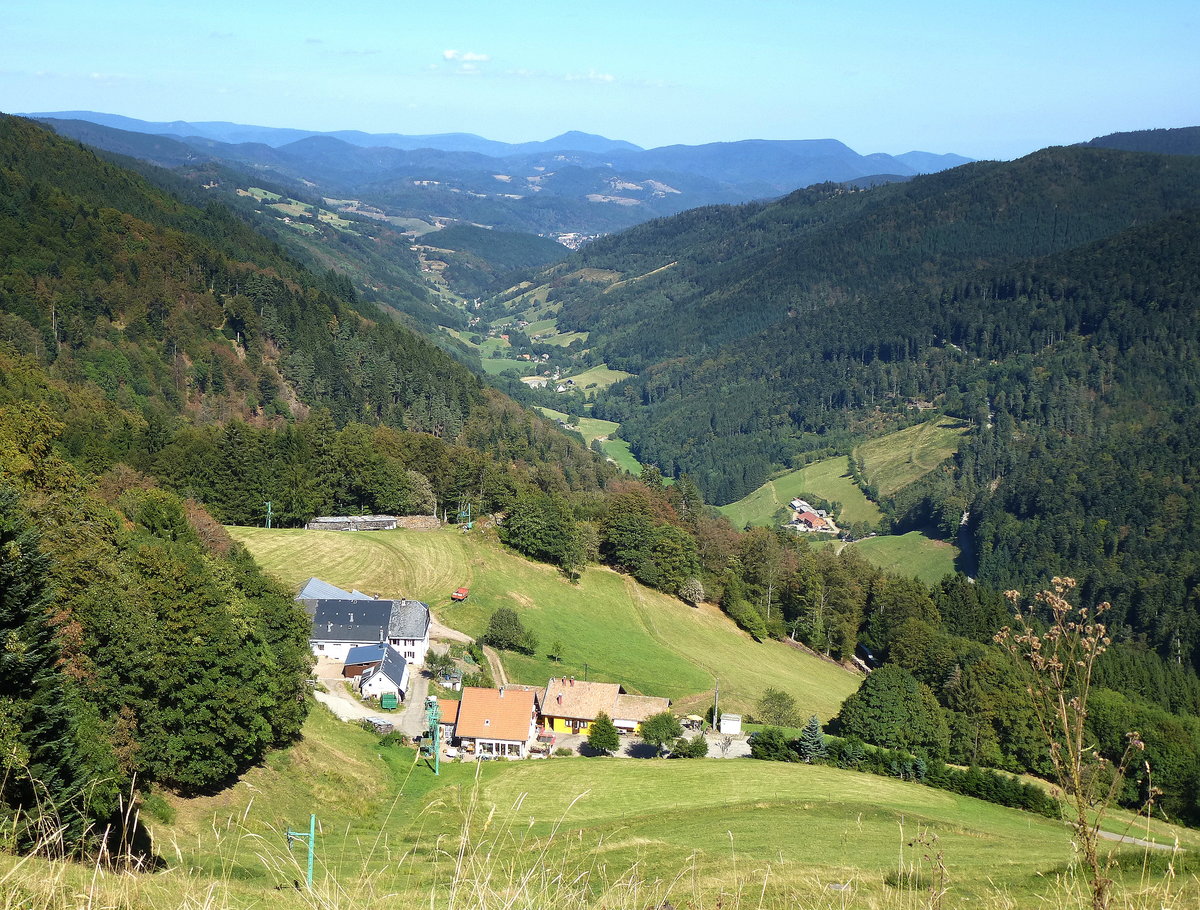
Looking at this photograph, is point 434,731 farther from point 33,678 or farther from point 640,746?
point 33,678

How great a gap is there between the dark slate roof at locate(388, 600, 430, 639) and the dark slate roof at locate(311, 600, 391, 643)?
385 mm

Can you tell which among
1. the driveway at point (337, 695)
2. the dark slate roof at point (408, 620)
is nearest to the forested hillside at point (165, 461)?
the driveway at point (337, 695)

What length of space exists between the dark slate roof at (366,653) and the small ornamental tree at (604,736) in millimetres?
12730

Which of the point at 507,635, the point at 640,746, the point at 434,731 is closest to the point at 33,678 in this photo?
the point at 434,731

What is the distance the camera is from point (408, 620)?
5328 centimetres

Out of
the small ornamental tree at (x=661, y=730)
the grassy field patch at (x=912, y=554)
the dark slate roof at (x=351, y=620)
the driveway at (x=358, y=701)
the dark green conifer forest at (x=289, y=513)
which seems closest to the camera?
the dark green conifer forest at (x=289, y=513)

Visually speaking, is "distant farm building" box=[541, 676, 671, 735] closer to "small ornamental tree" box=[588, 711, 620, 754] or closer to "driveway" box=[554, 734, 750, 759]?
"driveway" box=[554, 734, 750, 759]

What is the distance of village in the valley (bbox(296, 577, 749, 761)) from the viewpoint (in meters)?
44.5

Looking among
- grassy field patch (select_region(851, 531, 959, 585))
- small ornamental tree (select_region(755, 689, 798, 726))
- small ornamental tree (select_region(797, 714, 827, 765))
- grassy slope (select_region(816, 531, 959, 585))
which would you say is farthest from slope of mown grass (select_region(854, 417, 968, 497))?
small ornamental tree (select_region(797, 714, 827, 765))

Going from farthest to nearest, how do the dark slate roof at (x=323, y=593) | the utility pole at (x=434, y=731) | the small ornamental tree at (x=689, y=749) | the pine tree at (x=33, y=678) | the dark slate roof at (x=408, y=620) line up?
1. the dark slate roof at (x=323, y=593)
2. the dark slate roof at (x=408, y=620)
3. the small ornamental tree at (x=689, y=749)
4. the utility pole at (x=434, y=731)
5. the pine tree at (x=33, y=678)

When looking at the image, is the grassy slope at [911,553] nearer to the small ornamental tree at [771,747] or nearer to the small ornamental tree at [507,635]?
the small ornamental tree at [507,635]

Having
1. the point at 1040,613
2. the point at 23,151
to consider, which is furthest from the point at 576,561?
the point at 23,151

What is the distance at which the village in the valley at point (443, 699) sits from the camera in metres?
44.5

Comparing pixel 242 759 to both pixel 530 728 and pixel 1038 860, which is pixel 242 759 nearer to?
pixel 530 728
